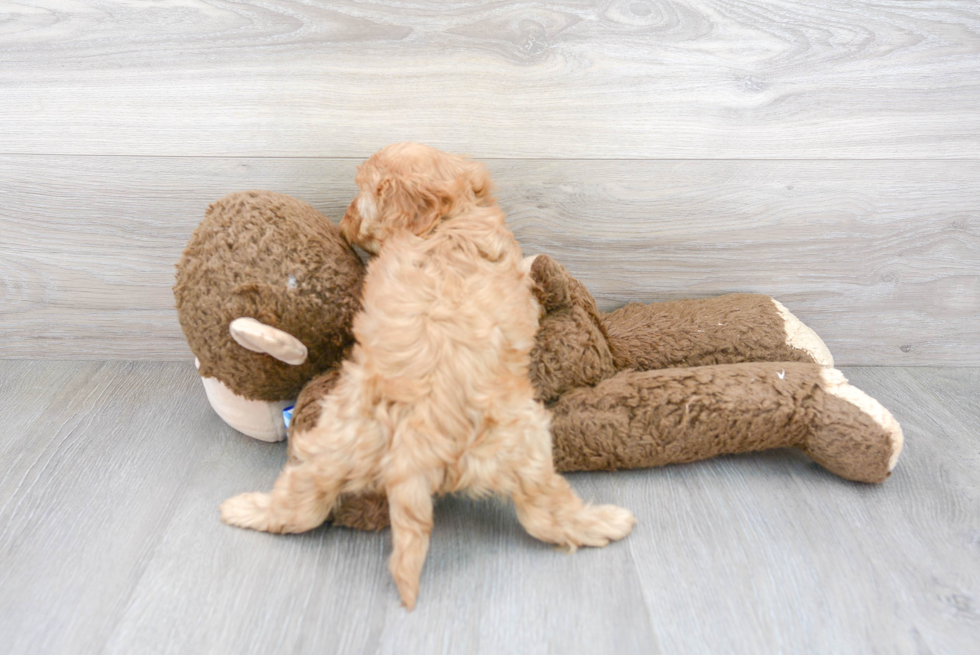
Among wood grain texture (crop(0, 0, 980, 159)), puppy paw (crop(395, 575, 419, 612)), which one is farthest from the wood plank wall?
puppy paw (crop(395, 575, 419, 612))

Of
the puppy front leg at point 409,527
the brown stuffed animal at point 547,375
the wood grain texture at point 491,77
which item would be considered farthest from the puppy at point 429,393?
the wood grain texture at point 491,77

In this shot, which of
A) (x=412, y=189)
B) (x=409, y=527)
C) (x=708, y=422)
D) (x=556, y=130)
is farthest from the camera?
(x=556, y=130)

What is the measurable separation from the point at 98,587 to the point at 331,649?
0.33 metres

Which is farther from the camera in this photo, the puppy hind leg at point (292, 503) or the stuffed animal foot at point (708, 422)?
the stuffed animal foot at point (708, 422)

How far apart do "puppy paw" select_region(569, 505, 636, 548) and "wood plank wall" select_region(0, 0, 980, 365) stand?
510 mm

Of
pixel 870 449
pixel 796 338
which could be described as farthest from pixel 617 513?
pixel 796 338

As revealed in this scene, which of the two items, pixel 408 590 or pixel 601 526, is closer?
pixel 408 590

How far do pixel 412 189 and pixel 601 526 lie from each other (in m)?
0.53

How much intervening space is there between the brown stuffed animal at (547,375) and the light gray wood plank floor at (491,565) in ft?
0.22

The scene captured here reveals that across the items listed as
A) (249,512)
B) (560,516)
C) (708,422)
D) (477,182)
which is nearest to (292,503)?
(249,512)

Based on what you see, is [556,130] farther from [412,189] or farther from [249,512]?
[249,512]

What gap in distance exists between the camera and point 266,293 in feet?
3.10

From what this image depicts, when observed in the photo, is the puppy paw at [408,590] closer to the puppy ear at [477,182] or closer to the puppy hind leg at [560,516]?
the puppy hind leg at [560,516]

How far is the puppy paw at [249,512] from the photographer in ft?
3.01
